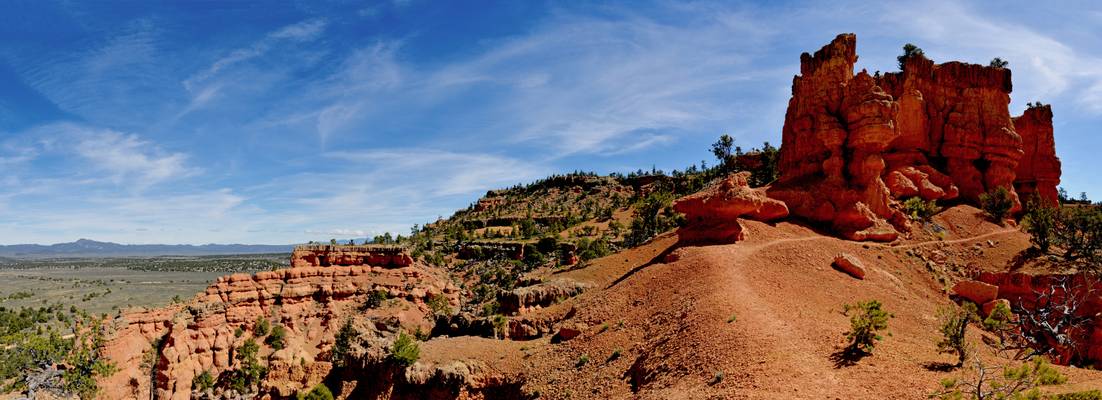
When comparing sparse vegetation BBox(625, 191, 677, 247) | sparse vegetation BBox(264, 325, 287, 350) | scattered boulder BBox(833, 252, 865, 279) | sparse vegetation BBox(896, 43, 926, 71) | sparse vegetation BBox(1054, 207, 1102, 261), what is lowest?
sparse vegetation BBox(264, 325, 287, 350)

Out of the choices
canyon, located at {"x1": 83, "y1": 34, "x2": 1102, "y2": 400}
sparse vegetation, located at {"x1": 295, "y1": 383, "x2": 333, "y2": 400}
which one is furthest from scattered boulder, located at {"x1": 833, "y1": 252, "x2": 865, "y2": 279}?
sparse vegetation, located at {"x1": 295, "y1": 383, "x2": 333, "y2": 400}

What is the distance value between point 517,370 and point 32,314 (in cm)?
9168

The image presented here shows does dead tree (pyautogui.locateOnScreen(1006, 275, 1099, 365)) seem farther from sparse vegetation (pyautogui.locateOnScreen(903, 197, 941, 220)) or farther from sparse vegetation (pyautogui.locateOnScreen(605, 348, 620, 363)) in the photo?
sparse vegetation (pyautogui.locateOnScreen(605, 348, 620, 363))

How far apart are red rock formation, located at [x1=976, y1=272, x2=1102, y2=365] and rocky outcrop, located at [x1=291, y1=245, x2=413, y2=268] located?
49359mm

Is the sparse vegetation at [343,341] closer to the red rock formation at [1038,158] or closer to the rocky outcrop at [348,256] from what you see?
the rocky outcrop at [348,256]

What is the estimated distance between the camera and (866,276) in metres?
27.0

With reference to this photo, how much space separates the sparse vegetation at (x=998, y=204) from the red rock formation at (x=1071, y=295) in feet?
34.4

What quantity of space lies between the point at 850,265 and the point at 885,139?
35.1 ft

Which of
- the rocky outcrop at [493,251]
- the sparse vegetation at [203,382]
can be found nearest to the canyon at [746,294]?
the sparse vegetation at [203,382]

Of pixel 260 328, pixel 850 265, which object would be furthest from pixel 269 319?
pixel 850 265

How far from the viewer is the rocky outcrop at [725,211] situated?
31.3 meters

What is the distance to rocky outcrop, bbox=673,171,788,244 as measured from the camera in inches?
1233

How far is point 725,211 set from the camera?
31.6 m

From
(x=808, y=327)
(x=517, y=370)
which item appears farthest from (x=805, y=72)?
(x=517, y=370)
